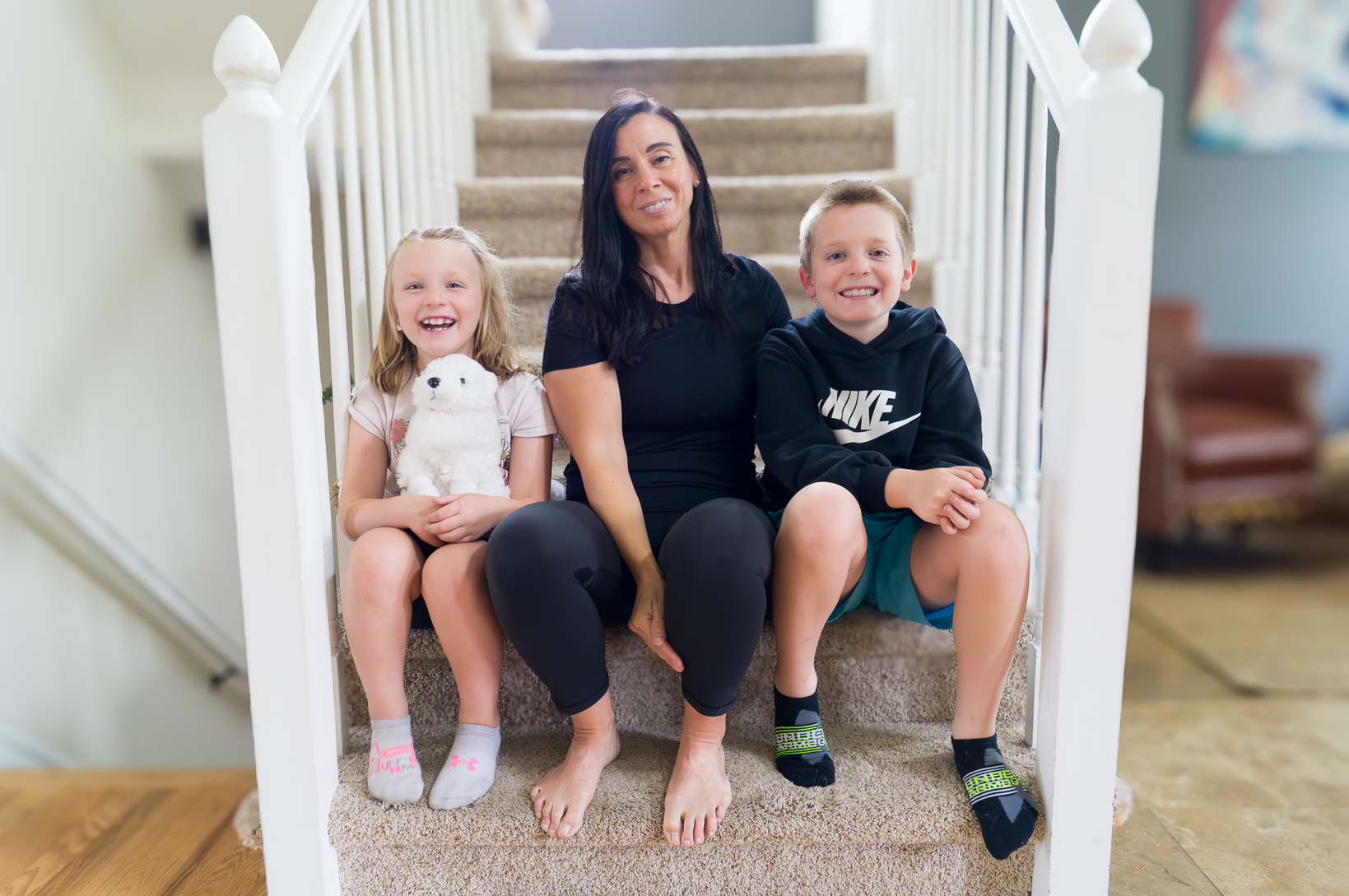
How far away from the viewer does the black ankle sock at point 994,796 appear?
0.94 m

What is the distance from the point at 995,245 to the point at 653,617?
2.81 feet

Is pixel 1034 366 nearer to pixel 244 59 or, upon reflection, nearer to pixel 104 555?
pixel 244 59

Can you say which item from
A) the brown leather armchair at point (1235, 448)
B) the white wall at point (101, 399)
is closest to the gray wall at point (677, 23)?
the white wall at point (101, 399)

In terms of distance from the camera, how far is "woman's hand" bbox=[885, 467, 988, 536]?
0.93m

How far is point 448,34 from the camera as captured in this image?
196 centimetres

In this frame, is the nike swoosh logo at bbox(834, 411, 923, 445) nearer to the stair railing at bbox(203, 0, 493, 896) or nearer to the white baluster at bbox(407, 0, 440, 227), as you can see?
the stair railing at bbox(203, 0, 493, 896)

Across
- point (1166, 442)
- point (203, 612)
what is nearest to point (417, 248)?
point (203, 612)

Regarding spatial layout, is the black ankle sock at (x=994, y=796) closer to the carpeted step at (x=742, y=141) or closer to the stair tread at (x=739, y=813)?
the stair tread at (x=739, y=813)

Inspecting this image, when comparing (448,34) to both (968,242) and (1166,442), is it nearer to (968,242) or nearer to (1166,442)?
(968,242)

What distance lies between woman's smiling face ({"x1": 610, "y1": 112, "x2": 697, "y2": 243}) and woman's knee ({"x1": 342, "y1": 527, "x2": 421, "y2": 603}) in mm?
494

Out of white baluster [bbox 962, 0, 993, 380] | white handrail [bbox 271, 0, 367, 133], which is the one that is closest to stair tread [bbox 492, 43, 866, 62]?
white baluster [bbox 962, 0, 993, 380]

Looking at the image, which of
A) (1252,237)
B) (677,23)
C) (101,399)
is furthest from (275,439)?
(1252,237)

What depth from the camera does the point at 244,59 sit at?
87cm

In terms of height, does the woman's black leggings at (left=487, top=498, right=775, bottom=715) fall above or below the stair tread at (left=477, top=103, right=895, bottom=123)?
below
